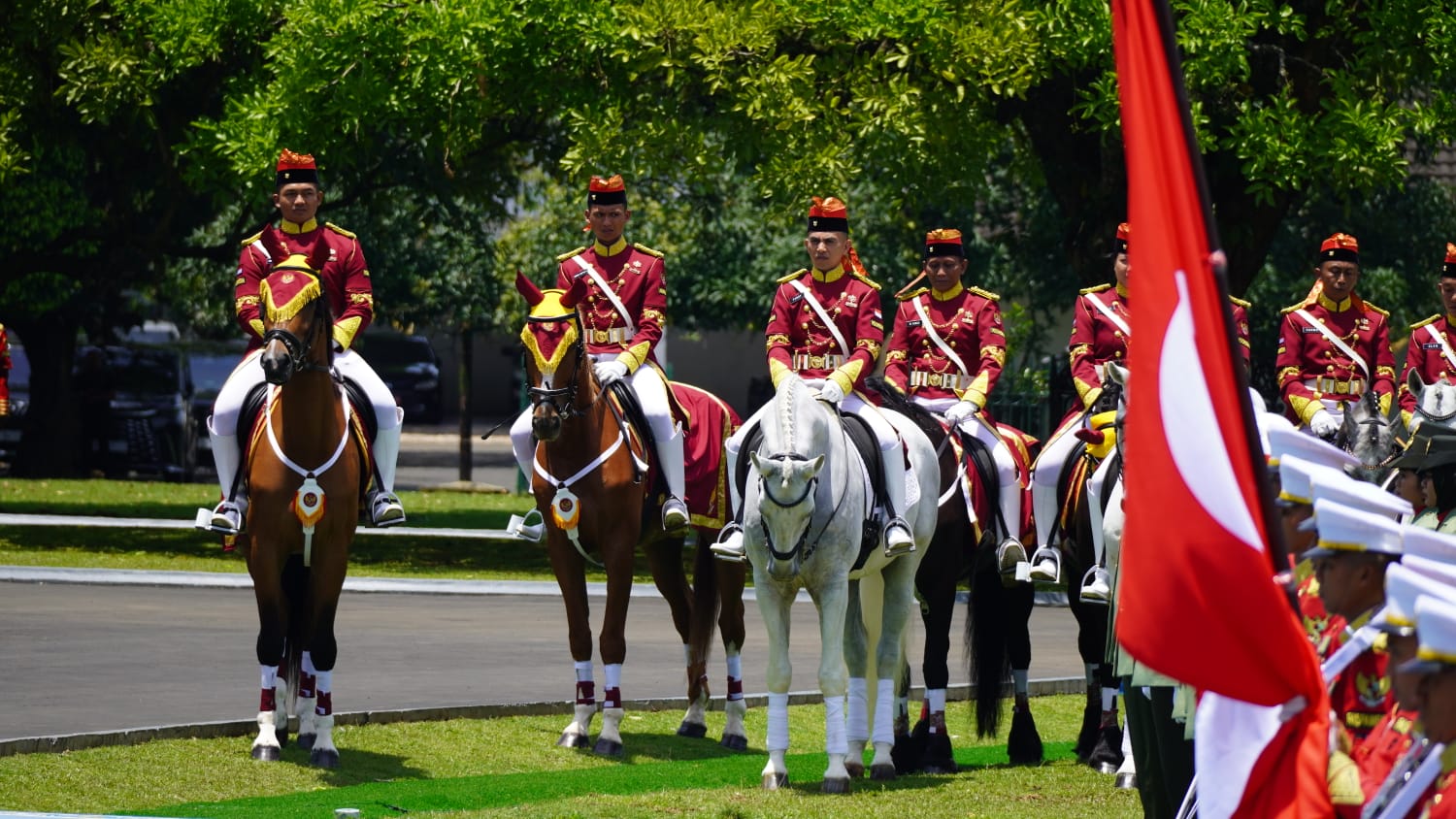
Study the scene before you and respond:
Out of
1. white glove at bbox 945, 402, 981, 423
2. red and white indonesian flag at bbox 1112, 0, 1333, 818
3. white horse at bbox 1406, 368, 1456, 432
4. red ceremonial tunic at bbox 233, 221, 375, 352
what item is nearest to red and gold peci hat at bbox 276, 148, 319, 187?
red ceremonial tunic at bbox 233, 221, 375, 352

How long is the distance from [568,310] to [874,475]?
2.11 meters

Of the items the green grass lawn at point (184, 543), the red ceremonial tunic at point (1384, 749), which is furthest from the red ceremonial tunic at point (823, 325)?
the green grass lawn at point (184, 543)

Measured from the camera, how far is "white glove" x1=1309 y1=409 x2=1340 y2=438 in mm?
15828

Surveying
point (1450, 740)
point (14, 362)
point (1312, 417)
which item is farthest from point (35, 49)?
point (1450, 740)

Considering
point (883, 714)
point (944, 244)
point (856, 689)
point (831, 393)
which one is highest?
point (944, 244)

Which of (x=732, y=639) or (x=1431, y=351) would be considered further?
(x=1431, y=351)

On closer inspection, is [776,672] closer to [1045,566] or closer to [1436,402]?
[1045,566]

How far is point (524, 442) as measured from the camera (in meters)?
14.0

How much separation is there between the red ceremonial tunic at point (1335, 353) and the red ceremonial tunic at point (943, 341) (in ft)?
13.1

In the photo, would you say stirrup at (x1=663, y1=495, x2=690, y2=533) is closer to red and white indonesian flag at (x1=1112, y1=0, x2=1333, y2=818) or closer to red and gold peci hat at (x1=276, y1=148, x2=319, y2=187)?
red and gold peci hat at (x1=276, y1=148, x2=319, y2=187)

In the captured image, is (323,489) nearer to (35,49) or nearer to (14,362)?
(35,49)

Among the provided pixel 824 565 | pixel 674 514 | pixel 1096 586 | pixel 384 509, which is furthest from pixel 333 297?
pixel 1096 586

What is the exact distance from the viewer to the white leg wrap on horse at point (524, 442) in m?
13.8

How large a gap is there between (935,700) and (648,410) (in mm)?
2620
